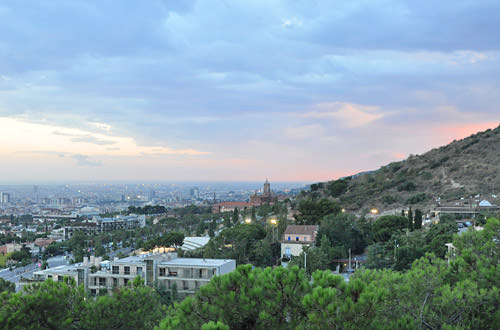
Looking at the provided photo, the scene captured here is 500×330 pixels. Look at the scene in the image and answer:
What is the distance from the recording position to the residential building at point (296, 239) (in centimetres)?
2473

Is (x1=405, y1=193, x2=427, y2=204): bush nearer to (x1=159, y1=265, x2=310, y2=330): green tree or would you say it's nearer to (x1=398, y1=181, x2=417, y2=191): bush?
(x1=398, y1=181, x2=417, y2=191): bush

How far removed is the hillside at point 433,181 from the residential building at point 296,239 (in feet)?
40.1

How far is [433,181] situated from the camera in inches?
1683

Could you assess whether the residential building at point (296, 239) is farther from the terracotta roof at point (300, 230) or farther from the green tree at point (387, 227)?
the green tree at point (387, 227)

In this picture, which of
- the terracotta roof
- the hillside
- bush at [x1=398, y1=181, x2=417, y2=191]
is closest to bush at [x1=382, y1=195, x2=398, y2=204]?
the hillside

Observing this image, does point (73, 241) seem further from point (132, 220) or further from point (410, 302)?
point (410, 302)

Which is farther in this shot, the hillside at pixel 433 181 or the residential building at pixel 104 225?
the residential building at pixel 104 225

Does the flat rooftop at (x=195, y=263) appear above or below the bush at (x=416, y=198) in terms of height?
below

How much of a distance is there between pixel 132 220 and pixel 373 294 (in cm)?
6892

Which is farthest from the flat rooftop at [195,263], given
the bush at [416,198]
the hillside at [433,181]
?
the bush at [416,198]

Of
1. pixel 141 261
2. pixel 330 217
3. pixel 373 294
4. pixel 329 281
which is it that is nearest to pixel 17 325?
pixel 329 281

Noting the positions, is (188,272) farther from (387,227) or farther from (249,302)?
(249,302)

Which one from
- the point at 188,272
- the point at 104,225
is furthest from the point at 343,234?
the point at 104,225

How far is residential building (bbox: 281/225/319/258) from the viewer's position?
974 inches
